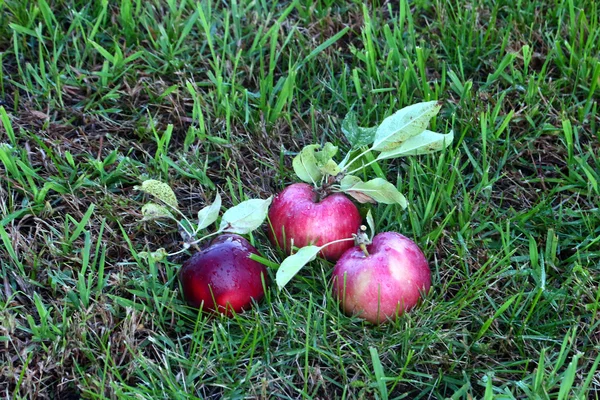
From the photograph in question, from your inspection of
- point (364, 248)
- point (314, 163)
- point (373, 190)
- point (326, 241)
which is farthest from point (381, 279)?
point (314, 163)

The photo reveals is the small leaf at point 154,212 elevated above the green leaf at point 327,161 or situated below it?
below

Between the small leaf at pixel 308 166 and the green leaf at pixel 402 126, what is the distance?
0.24 meters

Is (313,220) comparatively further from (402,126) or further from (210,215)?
(402,126)

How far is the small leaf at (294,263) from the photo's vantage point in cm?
220

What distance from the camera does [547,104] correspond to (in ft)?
9.55

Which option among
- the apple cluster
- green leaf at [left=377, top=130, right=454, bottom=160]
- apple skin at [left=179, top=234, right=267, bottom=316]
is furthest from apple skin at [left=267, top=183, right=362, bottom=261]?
green leaf at [left=377, top=130, right=454, bottom=160]

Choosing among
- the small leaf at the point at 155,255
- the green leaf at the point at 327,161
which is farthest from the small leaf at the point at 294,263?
the small leaf at the point at 155,255

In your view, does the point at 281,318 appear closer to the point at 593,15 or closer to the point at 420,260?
the point at 420,260

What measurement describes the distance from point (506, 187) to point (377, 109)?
0.55 meters

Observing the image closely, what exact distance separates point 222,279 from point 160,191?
1.44 ft

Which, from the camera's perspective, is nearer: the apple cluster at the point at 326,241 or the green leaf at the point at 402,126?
the apple cluster at the point at 326,241

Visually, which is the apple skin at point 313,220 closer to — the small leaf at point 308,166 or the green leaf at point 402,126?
the small leaf at point 308,166

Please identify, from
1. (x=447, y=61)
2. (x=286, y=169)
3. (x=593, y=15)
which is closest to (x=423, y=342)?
(x=286, y=169)

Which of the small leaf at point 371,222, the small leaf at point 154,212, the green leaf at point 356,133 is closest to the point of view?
the small leaf at point 371,222
